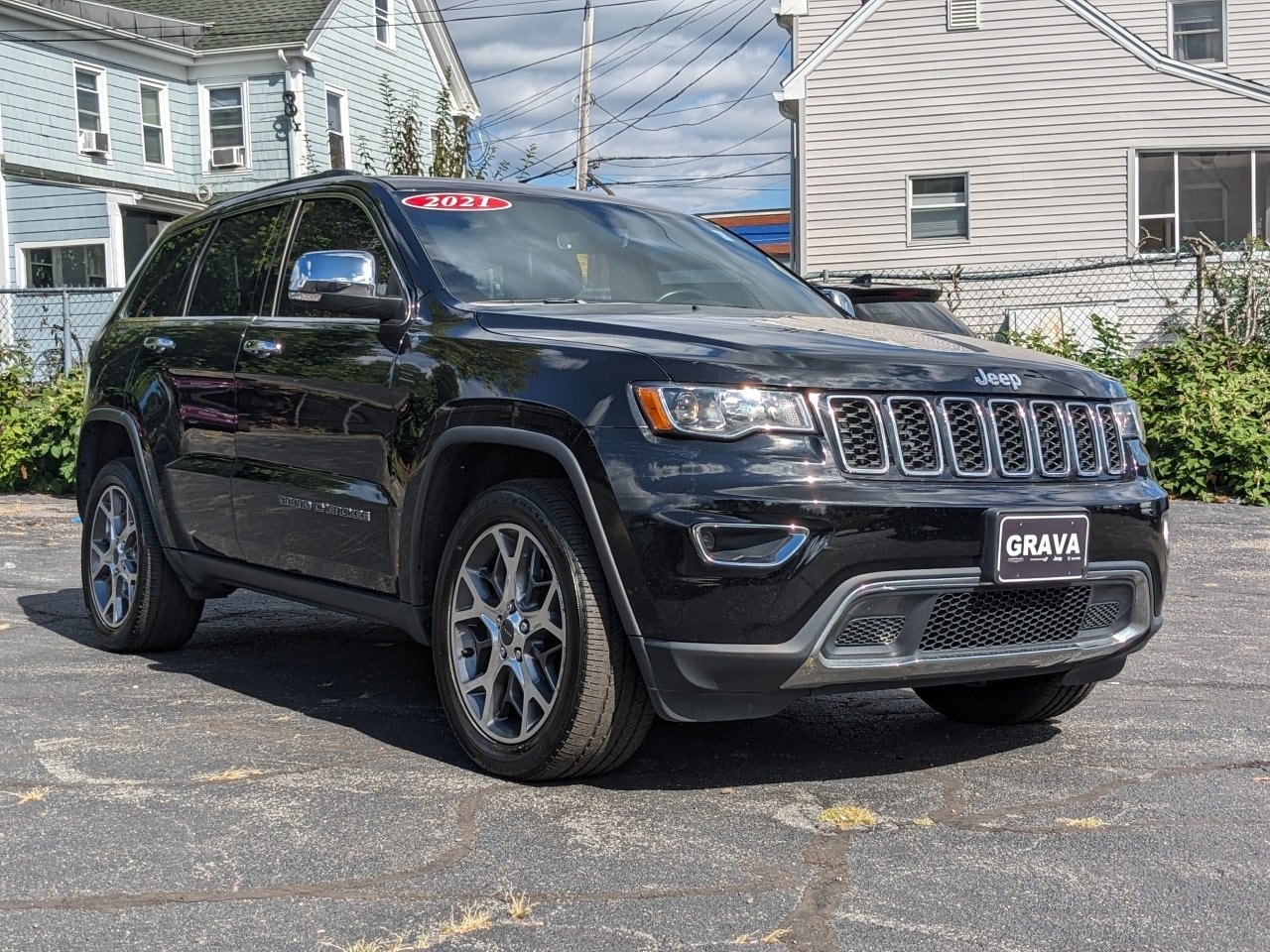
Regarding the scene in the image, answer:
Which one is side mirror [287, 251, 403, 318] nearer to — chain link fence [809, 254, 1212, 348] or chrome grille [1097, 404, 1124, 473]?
chrome grille [1097, 404, 1124, 473]

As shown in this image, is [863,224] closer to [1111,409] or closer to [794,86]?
[794,86]

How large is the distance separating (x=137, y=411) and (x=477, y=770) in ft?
8.71

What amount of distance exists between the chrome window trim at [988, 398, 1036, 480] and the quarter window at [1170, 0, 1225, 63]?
2259 cm

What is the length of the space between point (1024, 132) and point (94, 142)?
1555 cm

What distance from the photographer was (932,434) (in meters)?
4.16

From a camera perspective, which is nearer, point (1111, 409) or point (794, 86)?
point (1111, 409)

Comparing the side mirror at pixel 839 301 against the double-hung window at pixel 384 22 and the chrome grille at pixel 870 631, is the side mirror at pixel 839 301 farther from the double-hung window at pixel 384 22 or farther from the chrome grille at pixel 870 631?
the double-hung window at pixel 384 22

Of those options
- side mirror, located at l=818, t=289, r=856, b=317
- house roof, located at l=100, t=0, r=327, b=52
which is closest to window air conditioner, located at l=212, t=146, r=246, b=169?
house roof, located at l=100, t=0, r=327, b=52

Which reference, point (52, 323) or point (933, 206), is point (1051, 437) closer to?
point (52, 323)

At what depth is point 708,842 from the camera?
12.9ft

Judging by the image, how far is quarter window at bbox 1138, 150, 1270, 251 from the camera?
23.0m

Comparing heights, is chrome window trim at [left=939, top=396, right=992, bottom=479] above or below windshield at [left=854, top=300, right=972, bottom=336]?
below

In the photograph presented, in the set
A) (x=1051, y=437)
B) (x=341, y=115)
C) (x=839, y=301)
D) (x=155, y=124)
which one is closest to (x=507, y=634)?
(x=1051, y=437)

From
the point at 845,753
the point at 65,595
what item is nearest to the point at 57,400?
the point at 65,595
